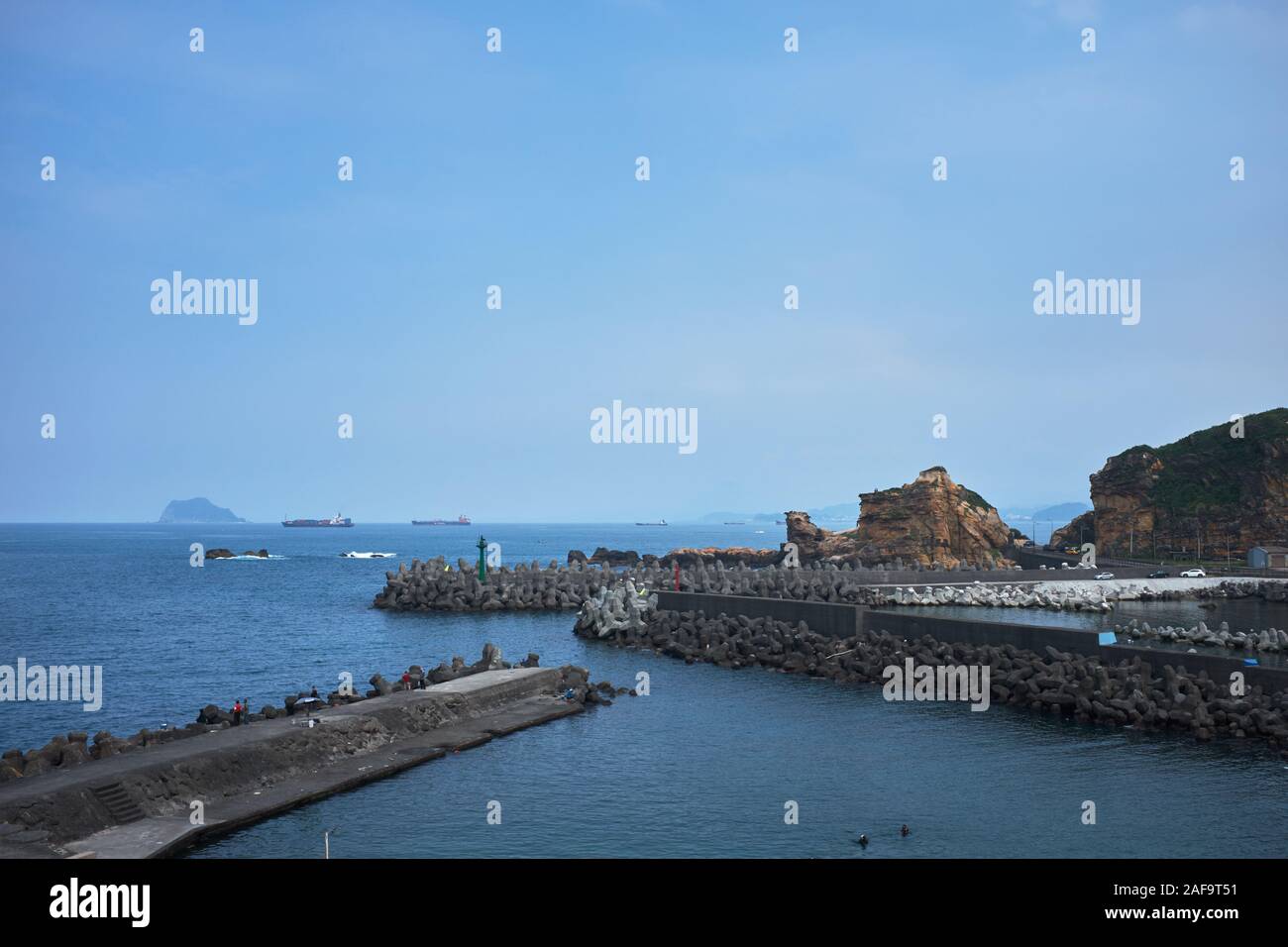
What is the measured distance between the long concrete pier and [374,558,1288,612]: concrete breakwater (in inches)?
1136

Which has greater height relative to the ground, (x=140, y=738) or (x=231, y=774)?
(x=140, y=738)

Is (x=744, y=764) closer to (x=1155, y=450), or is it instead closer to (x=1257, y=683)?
(x=1257, y=683)

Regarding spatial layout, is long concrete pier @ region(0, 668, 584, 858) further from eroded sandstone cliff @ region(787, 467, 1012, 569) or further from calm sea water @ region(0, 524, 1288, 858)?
eroded sandstone cliff @ region(787, 467, 1012, 569)

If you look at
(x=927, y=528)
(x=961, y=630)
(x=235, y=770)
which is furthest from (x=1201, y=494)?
(x=235, y=770)

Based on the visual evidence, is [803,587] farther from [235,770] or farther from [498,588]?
[235,770]

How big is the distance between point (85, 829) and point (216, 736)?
223 inches

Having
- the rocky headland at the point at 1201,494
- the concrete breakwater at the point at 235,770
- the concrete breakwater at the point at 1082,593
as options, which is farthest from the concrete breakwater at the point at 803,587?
the rocky headland at the point at 1201,494

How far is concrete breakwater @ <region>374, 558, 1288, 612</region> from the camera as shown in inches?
2167

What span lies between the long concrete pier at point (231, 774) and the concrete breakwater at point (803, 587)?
28.9 meters

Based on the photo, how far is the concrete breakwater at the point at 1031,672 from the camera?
25.2 meters

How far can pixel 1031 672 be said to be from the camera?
98.5ft

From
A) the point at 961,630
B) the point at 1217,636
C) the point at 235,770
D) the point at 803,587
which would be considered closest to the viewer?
the point at 235,770

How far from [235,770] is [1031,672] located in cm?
2198
